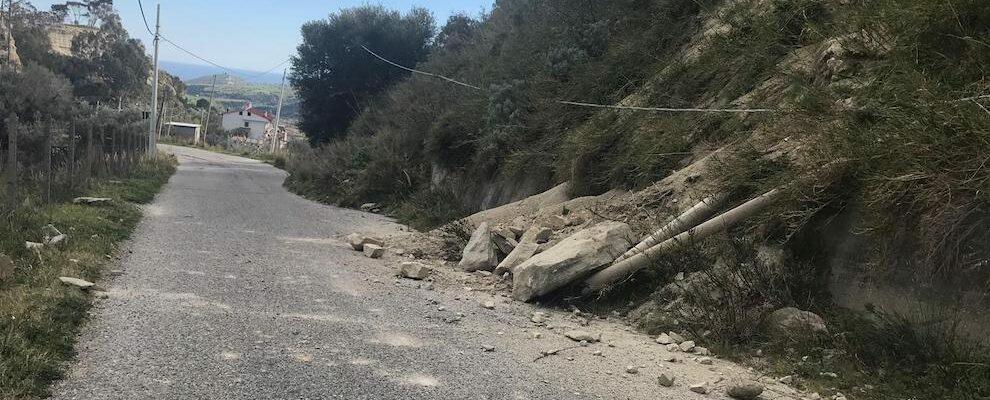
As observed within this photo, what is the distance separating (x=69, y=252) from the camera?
725 centimetres

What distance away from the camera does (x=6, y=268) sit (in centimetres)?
593

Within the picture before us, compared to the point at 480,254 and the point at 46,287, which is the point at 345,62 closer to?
the point at 480,254

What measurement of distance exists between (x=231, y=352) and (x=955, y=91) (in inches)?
208

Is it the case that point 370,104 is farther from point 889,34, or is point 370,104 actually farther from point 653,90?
point 889,34

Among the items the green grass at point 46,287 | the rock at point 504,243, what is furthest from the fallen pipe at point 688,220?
the green grass at point 46,287

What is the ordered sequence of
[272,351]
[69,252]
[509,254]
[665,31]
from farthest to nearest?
[665,31], [509,254], [69,252], [272,351]

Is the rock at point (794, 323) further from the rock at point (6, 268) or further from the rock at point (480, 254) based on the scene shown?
the rock at point (6, 268)

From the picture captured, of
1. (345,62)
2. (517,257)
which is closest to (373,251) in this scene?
(517,257)

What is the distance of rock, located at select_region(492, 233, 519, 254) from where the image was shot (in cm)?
864

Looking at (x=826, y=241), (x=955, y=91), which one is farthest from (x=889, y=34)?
(x=826, y=241)

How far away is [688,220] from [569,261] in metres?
1.25

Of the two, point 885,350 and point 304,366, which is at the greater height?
point 885,350

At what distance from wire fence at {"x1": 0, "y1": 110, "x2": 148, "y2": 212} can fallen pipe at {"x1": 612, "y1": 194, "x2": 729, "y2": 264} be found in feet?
26.8

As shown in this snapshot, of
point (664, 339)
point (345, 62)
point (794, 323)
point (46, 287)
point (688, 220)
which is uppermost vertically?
point (345, 62)
